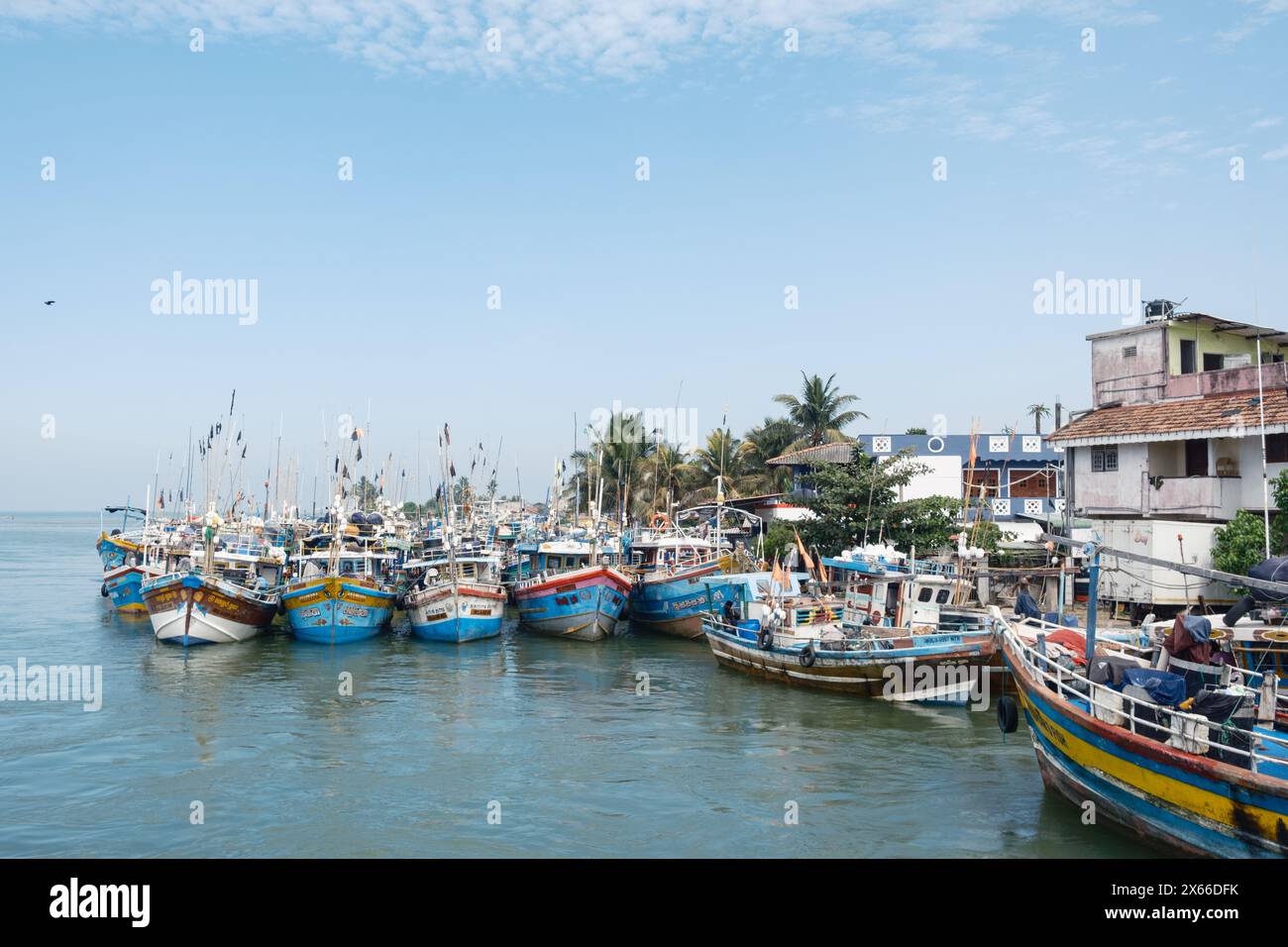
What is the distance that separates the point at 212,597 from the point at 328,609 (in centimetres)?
379

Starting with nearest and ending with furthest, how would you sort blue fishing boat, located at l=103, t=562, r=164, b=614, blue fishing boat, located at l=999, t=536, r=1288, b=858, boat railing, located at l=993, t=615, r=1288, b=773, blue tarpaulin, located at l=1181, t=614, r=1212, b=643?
blue fishing boat, located at l=999, t=536, r=1288, b=858, boat railing, located at l=993, t=615, r=1288, b=773, blue tarpaulin, located at l=1181, t=614, r=1212, b=643, blue fishing boat, located at l=103, t=562, r=164, b=614

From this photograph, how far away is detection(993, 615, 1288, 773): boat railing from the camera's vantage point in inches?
444

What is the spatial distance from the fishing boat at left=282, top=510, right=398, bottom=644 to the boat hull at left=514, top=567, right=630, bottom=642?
19.9ft

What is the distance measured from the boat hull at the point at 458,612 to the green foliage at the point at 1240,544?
2287cm

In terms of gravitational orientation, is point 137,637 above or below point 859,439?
below

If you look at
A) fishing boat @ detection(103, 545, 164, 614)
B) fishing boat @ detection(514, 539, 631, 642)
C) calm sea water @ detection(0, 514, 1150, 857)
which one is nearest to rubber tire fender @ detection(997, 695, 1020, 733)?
calm sea water @ detection(0, 514, 1150, 857)

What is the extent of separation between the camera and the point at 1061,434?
2983cm

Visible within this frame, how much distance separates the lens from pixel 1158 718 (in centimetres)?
1259

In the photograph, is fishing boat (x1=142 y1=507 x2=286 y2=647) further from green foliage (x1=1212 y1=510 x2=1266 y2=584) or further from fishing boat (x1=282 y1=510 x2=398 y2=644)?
green foliage (x1=1212 y1=510 x2=1266 y2=584)

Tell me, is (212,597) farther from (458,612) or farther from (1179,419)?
(1179,419)
